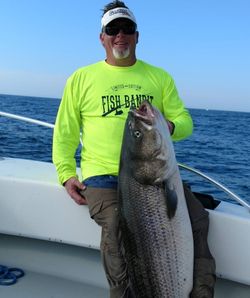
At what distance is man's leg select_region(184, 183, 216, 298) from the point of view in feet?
10.5

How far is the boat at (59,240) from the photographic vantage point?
3568mm

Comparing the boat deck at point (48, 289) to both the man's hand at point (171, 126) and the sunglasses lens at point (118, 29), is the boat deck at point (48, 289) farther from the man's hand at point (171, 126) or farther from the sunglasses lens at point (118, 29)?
the sunglasses lens at point (118, 29)

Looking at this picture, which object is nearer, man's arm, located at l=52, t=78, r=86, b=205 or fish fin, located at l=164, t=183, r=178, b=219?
fish fin, located at l=164, t=183, r=178, b=219

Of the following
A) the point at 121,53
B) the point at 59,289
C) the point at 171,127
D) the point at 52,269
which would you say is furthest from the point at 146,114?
the point at 52,269

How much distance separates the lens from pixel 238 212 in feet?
12.4

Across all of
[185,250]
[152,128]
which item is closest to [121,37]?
[152,128]

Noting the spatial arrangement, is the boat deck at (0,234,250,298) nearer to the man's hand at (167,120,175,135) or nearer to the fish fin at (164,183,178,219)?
the fish fin at (164,183,178,219)

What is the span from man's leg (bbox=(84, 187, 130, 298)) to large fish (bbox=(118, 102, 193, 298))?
184mm

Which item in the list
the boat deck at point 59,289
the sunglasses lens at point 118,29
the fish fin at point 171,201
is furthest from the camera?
the boat deck at point 59,289

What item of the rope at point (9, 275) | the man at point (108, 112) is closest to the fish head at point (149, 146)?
the man at point (108, 112)

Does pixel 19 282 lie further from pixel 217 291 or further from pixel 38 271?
pixel 217 291

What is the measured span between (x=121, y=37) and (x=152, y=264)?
70.1 inches

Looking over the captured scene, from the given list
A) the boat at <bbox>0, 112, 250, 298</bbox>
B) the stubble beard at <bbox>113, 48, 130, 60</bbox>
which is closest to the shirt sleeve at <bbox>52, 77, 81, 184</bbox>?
the boat at <bbox>0, 112, 250, 298</bbox>

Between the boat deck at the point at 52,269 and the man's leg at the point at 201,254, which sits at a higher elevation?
the man's leg at the point at 201,254
